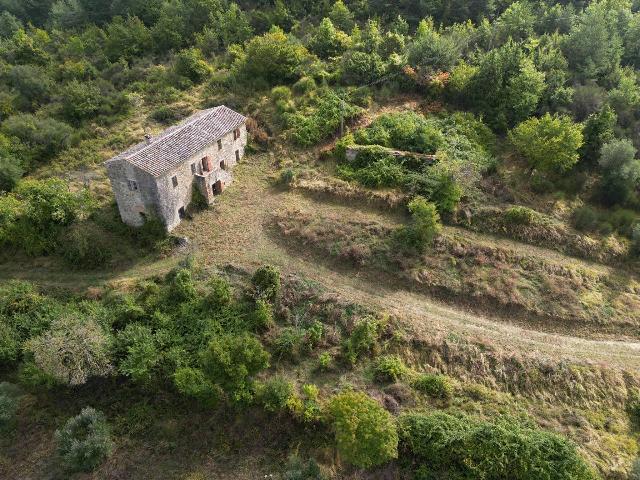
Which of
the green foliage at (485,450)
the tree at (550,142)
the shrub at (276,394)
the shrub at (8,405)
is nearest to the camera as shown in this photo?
the green foliage at (485,450)

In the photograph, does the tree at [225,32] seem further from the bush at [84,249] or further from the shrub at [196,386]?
the shrub at [196,386]

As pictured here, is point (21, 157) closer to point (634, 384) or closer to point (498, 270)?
point (498, 270)

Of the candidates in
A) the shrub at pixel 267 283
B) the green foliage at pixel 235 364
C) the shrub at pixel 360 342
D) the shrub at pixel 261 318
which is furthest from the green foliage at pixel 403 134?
the green foliage at pixel 235 364

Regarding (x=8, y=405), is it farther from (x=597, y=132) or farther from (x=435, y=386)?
(x=597, y=132)

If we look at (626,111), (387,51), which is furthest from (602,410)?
(387,51)

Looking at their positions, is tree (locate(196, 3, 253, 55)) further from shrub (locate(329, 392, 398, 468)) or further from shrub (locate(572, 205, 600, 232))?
shrub (locate(329, 392, 398, 468))
